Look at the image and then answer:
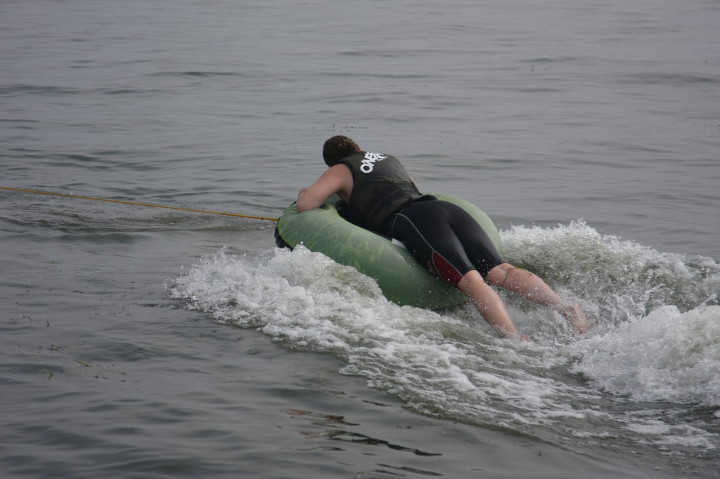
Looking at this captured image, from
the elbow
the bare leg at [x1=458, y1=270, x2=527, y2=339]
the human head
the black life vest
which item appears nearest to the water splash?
the bare leg at [x1=458, y1=270, x2=527, y2=339]

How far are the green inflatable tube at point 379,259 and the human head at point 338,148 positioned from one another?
543 millimetres

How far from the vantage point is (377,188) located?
6762 mm

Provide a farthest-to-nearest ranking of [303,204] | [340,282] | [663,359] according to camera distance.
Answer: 1. [303,204]
2. [340,282]
3. [663,359]

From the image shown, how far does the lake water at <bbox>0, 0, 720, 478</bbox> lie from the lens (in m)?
4.04

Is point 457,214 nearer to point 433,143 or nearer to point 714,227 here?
point 714,227

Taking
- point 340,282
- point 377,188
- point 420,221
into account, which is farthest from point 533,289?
point 377,188

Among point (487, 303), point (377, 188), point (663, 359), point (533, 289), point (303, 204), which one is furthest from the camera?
point (303, 204)

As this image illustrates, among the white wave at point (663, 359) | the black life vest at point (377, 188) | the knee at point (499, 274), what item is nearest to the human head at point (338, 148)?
the black life vest at point (377, 188)

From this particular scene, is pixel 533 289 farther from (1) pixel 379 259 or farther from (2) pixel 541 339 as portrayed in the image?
(1) pixel 379 259

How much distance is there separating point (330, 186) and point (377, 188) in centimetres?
36

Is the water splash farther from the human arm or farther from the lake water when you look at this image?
the human arm

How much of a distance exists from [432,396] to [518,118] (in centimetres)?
1122

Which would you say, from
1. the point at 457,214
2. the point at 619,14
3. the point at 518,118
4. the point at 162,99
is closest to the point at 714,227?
the point at 457,214

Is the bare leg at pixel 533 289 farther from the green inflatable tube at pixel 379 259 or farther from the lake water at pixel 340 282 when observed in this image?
the green inflatable tube at pixel 379 259
